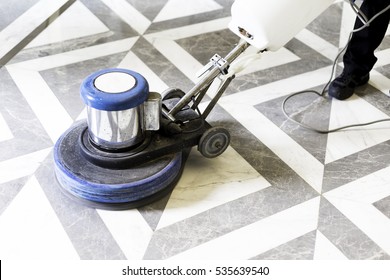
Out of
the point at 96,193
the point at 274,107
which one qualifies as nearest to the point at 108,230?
the point at 96,193

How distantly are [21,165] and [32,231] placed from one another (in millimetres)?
282

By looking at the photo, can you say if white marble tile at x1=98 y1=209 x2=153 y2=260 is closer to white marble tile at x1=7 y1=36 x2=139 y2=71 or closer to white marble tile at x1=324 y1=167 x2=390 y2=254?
white marble tile at x1=324 y1=167 x2=390 y2=254

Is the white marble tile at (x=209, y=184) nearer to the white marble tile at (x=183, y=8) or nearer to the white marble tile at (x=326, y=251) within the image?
the white marble tile at (x=326, y=251)

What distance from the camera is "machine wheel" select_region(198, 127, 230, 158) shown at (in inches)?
61.4

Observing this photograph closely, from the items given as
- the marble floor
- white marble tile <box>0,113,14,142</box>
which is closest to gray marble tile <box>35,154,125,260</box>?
the marble floor

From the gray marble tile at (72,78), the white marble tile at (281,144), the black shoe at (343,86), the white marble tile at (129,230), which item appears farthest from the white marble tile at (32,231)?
the black shoe at (343,86)

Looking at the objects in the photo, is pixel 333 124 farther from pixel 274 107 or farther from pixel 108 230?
pixel 108 230

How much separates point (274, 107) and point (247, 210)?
0.56 m

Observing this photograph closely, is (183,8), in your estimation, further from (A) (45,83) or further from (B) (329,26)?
(A) (45,83)

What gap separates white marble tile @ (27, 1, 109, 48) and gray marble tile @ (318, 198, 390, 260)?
4.40ft

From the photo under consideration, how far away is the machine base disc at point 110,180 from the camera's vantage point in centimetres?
141

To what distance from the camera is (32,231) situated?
1.39 metres

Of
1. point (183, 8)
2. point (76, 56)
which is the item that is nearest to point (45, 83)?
point (76, 56)

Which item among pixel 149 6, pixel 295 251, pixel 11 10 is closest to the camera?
pixel 295 251
